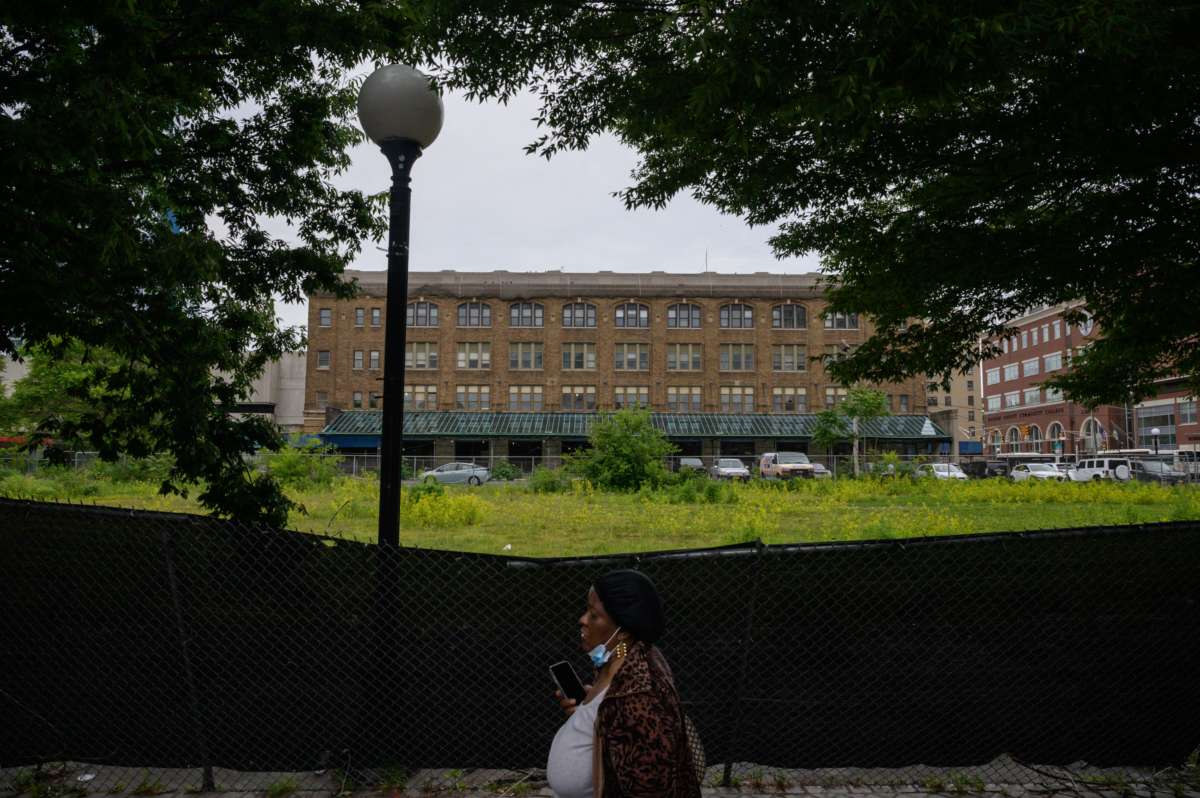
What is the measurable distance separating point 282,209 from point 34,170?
2.71 m

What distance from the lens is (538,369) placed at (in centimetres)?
5638

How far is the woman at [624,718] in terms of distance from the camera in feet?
7.23

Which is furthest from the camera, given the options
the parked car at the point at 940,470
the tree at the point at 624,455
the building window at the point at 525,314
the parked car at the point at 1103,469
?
the building window at the point at 525,314

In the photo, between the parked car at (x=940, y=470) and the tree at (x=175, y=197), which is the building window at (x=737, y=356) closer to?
the parked car at (x=940, y=470)

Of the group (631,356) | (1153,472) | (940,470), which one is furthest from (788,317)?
(1153,472)

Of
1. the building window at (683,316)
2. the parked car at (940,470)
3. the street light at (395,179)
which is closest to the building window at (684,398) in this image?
the building window at (683,316)

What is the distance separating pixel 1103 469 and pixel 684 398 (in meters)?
27.9

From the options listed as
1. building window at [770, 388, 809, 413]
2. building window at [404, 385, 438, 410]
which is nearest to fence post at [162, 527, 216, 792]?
building window at [404, 385, 438, 410]

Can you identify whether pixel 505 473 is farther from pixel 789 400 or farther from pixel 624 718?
pixel 624 718

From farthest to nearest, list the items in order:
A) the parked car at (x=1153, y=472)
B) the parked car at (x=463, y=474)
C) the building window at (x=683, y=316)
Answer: the building window at (x=683, y=316), the parked car at (x=1153, y=472), the parked car at (x=463, y=474)

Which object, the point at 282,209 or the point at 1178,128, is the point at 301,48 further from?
the point at 1178,128

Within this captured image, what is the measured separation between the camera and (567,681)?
249 centimetres

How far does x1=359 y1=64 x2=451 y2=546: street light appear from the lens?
452cm

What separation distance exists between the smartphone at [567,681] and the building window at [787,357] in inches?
2201
